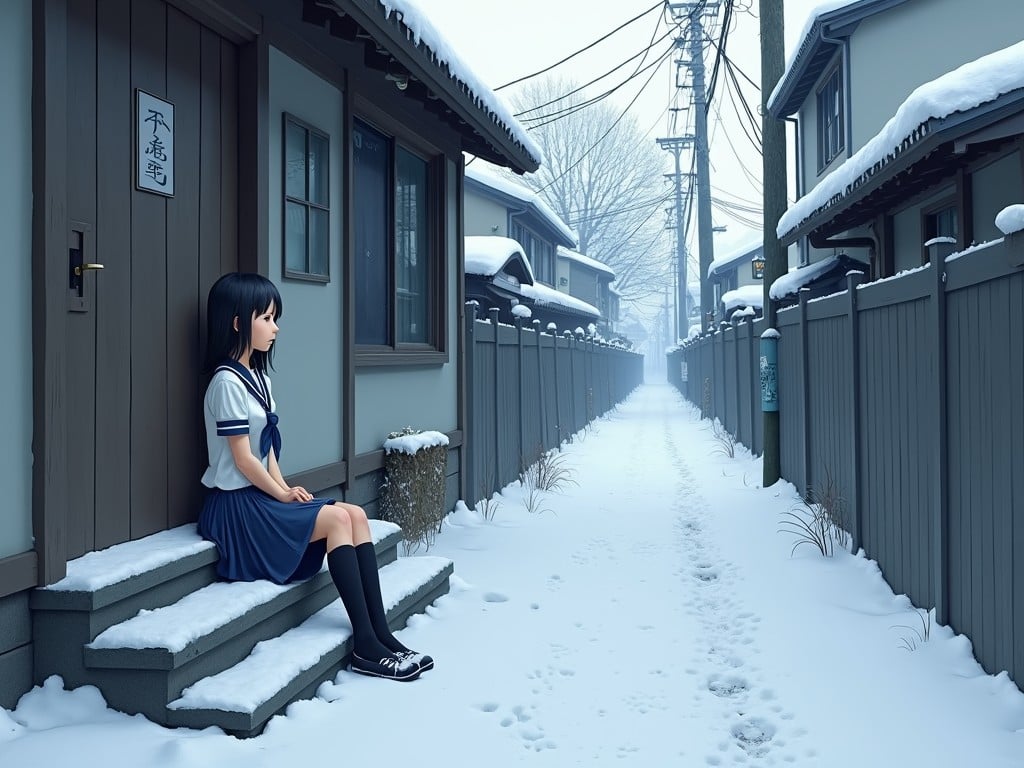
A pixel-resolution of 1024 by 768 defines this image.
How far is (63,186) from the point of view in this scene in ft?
11.2

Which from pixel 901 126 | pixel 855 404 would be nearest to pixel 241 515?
pixel 855 404

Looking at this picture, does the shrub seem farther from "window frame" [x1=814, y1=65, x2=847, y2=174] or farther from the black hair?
"window frame" [x1=814, y1=65, x2=847, y2=174]

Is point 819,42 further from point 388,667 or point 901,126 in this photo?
point 388,667

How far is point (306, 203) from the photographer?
18.2 ft

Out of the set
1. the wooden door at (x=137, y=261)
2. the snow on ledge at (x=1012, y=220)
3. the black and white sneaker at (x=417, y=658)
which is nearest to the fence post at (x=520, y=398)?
the wooden door at (x=137, y=261)

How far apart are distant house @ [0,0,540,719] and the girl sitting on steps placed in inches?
11.0

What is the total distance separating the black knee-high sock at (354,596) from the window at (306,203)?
182 cm

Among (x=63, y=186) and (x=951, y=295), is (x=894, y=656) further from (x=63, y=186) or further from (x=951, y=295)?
(x=63, y=186)

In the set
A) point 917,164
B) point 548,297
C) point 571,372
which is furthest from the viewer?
point 548,297

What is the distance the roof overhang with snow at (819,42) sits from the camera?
12.6 metres

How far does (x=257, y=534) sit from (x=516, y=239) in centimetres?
2288

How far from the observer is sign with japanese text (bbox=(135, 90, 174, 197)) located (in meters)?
4.05

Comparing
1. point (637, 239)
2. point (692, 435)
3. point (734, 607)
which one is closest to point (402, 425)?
point (734, 607)

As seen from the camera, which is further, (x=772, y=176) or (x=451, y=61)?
(x=772, y=176)
